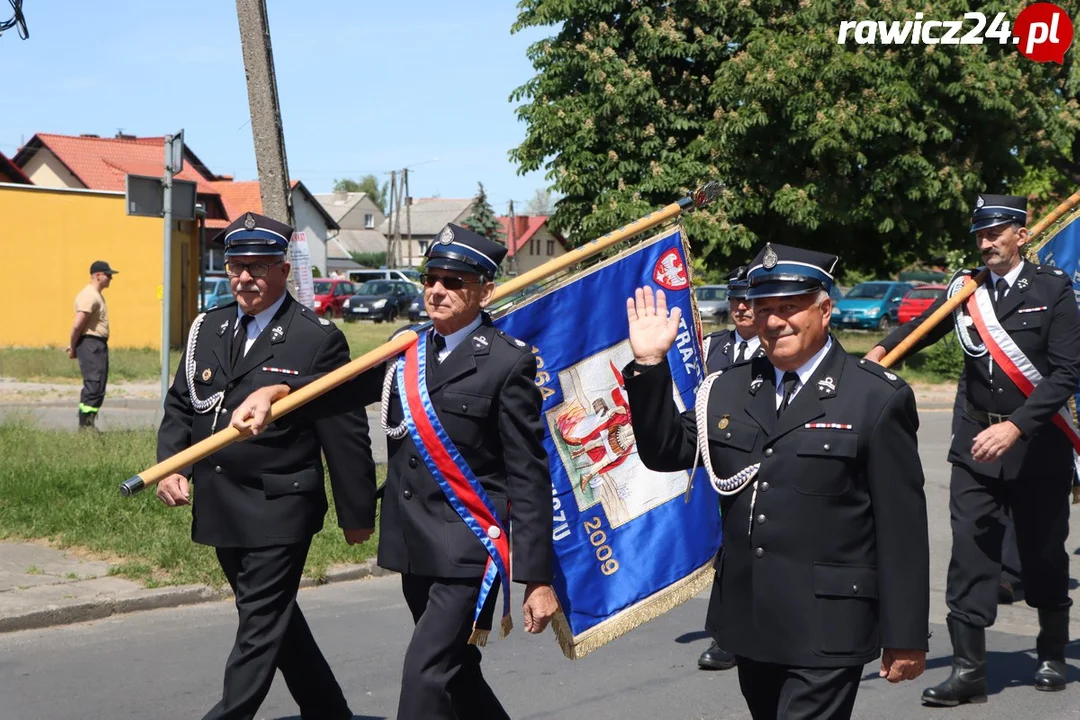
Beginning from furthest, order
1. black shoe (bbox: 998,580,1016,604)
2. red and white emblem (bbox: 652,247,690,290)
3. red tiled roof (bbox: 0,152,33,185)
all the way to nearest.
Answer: red tiled roof (bbox: 0,152,33,185)
black shoe (bbox: 998,580,1016,604)
red and white emblem (bbox: 652,247,690,290)

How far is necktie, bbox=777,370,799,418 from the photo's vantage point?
3.85 meters

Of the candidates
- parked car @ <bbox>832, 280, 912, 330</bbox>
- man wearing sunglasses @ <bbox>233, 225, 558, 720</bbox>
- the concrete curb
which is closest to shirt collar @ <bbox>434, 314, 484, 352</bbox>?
man wearing sunglasses @ <bbox>233, 225, 558, 720</bbox>

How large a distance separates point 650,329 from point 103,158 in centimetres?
6297

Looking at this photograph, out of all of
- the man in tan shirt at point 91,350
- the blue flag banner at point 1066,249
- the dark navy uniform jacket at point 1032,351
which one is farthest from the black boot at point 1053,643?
the man in tan shirt at point 91,350

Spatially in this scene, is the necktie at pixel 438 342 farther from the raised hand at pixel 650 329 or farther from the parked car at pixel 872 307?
the parked car at pixel 872 307

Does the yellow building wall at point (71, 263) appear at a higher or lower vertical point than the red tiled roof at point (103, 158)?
lower

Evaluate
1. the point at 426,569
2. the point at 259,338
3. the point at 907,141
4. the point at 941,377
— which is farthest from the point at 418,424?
the point at 941,377

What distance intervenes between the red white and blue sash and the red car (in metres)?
38.7

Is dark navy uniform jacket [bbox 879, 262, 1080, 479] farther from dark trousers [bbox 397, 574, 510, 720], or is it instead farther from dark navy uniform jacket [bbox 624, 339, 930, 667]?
dark trousers [bbox 397, 574, 510, 720]

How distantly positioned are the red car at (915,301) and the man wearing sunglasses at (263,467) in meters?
38.3

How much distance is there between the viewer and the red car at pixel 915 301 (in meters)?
42.1

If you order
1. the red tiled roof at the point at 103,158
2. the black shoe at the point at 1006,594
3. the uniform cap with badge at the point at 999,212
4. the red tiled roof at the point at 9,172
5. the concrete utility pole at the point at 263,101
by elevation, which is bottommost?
the black shoe at the point at 1006,594

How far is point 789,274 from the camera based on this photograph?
375cm

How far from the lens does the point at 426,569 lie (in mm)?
4461
